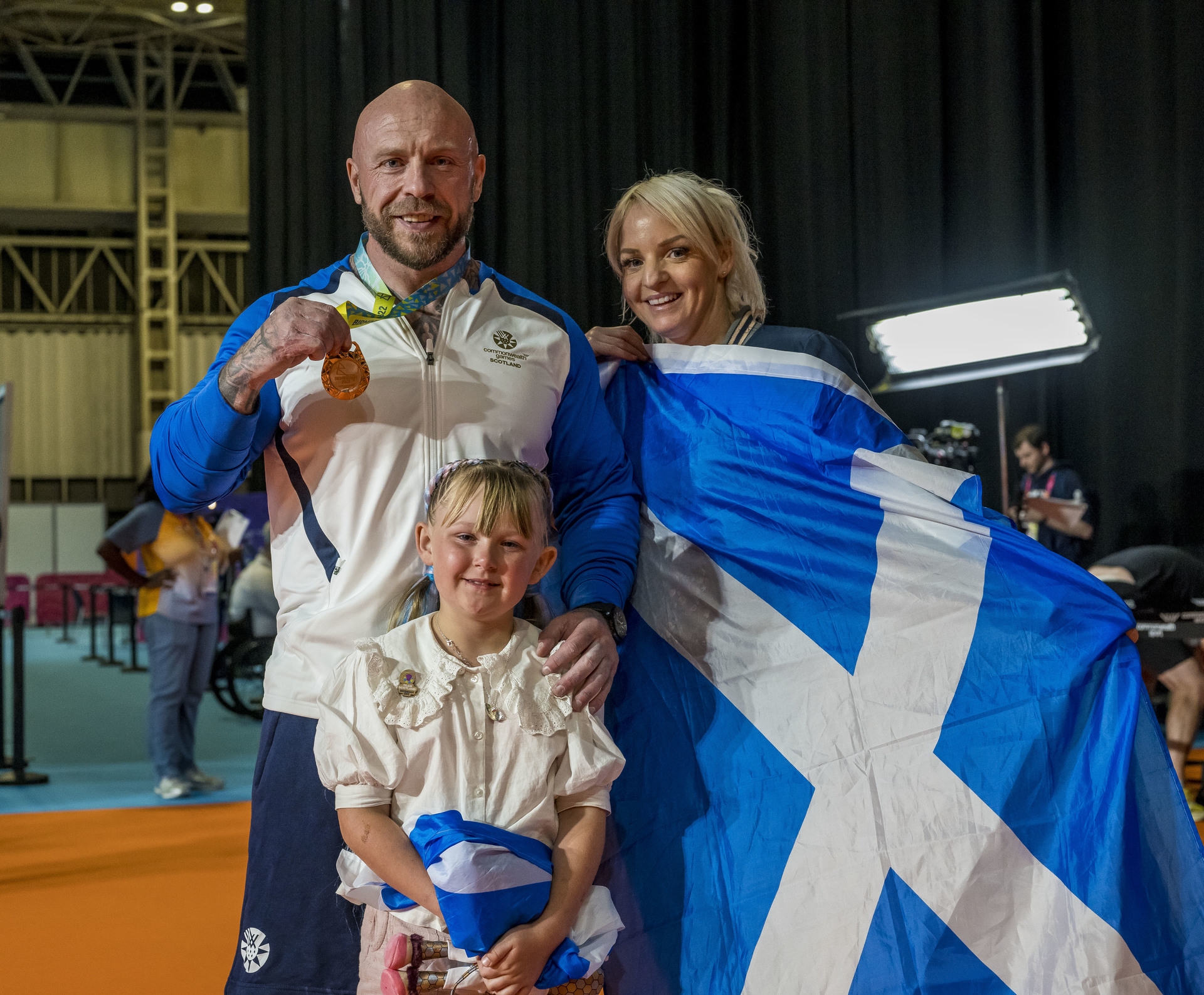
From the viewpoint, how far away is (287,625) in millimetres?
1315

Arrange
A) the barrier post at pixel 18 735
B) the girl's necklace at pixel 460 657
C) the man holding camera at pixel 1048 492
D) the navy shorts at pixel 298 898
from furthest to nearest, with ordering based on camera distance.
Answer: the man holding camera at pixel 1048 492 → the barrier post at pixel 18 735 → the navy shorts at pixel 298 898 → the girl's necklace at pixel 460 657

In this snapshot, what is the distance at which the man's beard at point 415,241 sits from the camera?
1330 millimetres

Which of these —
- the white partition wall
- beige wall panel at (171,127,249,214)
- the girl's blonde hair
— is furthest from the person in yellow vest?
beige wall panel at (171,127,249,214)

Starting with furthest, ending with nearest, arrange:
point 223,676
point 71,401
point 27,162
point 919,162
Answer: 1. point 71,401
2. point 27,162
3. point 223,676
4. point 919,162

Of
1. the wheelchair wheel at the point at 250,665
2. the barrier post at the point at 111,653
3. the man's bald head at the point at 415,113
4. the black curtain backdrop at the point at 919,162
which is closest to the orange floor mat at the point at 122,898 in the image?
the man's bald head at the point at 415,113

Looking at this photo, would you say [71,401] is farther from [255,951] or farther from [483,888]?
[483,888]

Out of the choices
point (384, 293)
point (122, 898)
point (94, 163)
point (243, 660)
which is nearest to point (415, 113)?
point (384, 293)

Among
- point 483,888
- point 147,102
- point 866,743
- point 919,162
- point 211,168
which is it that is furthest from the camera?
point 211,168

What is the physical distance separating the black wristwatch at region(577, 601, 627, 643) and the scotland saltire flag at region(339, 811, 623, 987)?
253mm

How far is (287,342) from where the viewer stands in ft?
3.66

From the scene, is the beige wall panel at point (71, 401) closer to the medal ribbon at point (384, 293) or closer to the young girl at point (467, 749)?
the medal ribbon at point (384, 293)

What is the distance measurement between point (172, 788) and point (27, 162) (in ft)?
44.2

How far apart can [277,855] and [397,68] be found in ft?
14.2

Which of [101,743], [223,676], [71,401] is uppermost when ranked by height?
[71,401]
